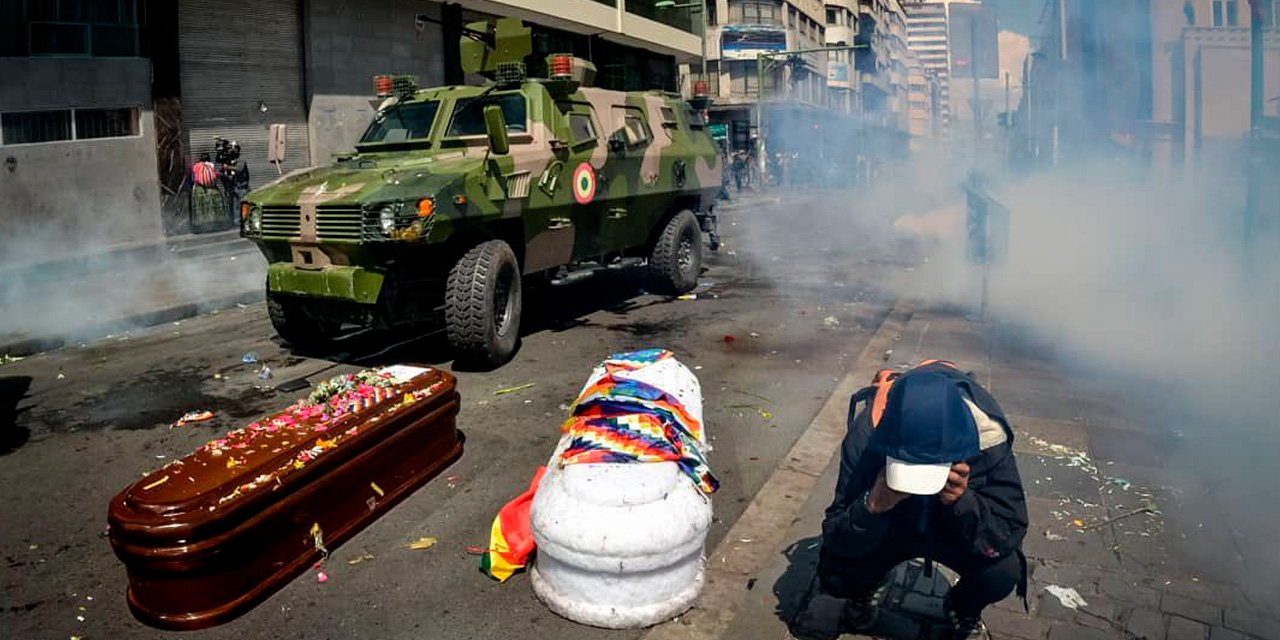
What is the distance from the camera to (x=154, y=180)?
14.6 m

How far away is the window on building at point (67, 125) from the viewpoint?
12.6 m

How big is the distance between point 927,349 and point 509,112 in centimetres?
394

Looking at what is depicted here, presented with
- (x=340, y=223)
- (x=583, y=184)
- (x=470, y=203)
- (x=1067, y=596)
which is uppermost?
(x=583, y=184)

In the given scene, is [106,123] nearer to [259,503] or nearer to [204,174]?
[204,174]

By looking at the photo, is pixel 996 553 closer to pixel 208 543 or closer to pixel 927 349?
pixel 208 543

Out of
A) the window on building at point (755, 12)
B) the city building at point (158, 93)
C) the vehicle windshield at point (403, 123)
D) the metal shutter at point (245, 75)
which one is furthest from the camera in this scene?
the window on building at point (755, 12)

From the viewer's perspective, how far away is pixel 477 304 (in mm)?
6801

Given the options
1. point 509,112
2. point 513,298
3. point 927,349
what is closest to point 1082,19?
point 927,349

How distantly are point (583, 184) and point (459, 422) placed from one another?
312cm

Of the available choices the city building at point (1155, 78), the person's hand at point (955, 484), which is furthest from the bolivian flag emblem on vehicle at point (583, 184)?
the city building at point (1155, 78)

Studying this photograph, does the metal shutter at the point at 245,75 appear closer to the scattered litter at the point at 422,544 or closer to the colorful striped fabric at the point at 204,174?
the colorful striped fabric at the point at 204,174

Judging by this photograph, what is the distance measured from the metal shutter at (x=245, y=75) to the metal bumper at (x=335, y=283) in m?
9.64

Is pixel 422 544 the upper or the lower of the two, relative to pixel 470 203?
lower

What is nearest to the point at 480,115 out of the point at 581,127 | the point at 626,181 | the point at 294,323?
the point at 581,127
